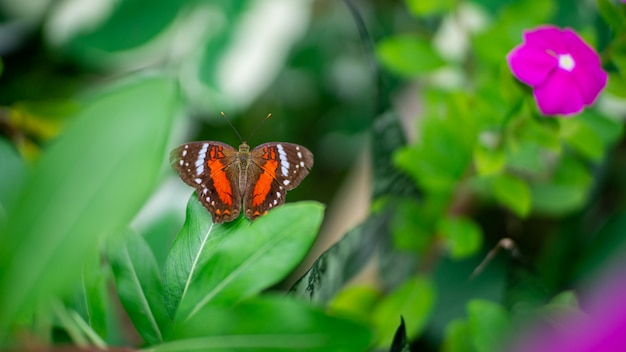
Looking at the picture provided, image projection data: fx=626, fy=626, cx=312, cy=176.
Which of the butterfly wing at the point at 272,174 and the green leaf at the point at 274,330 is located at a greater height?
the butterfly wing at the point at 272,174

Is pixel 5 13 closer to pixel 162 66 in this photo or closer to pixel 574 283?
pixel 162 66

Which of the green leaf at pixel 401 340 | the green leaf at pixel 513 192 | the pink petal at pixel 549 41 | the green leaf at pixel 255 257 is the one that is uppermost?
the green leaf at pixel 255 257

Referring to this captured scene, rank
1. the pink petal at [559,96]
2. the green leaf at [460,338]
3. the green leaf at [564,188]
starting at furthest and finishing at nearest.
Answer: the green leaf at [564,188], the green leaf at [460,338], the pink petal at [559,96]

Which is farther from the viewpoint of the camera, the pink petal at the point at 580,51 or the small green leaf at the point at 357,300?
the small green leaf at the point at 357,300

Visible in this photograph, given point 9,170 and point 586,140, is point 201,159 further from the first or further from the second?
point 586,140

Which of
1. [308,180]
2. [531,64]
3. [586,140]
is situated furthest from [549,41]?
[308,180]

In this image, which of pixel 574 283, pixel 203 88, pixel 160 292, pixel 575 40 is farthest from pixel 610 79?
pixel 203 88

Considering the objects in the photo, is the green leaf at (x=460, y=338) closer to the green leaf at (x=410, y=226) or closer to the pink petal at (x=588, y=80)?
the green leaf at (x=410, y=226)

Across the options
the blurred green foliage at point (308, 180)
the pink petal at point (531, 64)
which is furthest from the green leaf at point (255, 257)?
the pink petal at point (531, 64)
